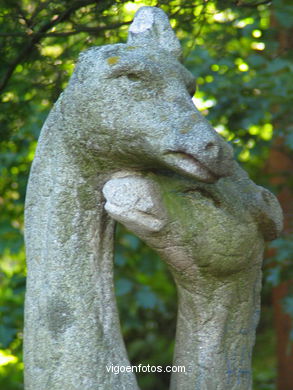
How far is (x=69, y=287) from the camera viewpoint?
1673 mm

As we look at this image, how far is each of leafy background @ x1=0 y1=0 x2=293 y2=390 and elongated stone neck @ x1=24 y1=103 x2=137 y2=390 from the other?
947 millimetres

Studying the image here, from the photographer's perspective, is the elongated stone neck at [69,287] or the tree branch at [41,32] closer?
the elongated stone neck at [69,287]

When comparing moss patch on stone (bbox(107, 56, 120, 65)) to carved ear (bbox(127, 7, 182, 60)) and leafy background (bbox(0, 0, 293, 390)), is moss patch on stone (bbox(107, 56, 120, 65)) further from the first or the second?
leafy background (bbox(0, 0, 293, 390))

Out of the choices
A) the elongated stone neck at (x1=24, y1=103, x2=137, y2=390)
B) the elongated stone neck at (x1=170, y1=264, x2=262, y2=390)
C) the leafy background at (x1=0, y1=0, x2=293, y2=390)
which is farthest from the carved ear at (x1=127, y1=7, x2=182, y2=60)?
the leafy background at (x1=0, y1=0, x2=293, y2=390)

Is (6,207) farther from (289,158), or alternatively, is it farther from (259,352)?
(259,352)

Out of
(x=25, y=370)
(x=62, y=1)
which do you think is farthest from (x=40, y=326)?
(x=62, y=1)

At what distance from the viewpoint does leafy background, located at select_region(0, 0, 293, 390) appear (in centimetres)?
259

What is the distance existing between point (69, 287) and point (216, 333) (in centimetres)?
37

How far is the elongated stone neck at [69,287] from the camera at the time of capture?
5.44 ft

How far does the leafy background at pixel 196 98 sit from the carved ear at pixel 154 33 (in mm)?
744

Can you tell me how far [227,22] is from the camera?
323 centimetres

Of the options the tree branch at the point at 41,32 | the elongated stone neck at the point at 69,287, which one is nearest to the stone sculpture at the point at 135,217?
the elongated stone neck at the point at 69,287

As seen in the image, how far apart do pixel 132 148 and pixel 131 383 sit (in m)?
0.57

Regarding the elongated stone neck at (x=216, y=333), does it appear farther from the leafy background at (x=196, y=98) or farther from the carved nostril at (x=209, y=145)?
the leafy background at (x=196, y=98)
